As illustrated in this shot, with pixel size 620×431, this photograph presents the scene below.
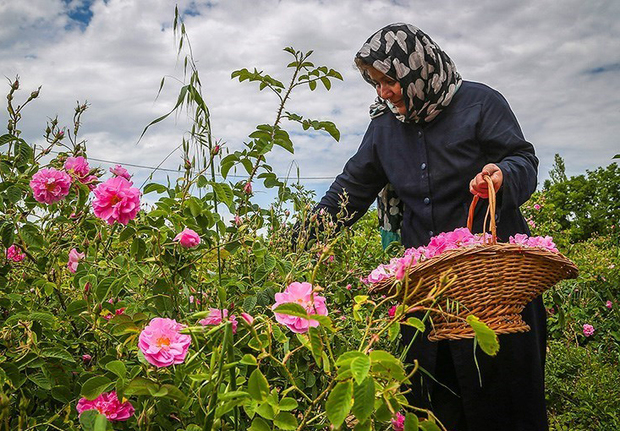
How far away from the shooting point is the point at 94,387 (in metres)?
1.17

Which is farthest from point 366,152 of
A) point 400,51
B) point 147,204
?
point 147,204

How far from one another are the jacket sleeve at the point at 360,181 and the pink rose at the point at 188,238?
4.25 ft

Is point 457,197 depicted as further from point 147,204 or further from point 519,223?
point 147,204

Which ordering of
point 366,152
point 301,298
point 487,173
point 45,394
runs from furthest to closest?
point 366,152 → point 487,173 → point 45,394 → point 301,298

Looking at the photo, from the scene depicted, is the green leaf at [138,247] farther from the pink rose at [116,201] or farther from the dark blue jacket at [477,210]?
the dark blue jacket at [477,210]

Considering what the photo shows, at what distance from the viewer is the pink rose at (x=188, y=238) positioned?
Answer: 1.27 m

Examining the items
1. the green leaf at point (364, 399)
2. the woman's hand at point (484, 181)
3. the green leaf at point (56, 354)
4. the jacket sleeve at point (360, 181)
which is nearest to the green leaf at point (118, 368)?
the green leaf at point (56, 354)

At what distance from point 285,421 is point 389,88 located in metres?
1.56

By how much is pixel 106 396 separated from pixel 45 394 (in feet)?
0.73

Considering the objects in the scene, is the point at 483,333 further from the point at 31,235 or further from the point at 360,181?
the point at 360,181

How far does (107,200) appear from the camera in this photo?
51.8 inches

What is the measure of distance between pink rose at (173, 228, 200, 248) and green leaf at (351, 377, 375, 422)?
49cm

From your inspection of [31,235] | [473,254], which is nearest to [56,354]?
[31,235]

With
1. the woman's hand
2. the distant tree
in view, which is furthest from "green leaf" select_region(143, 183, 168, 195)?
the distant tree
